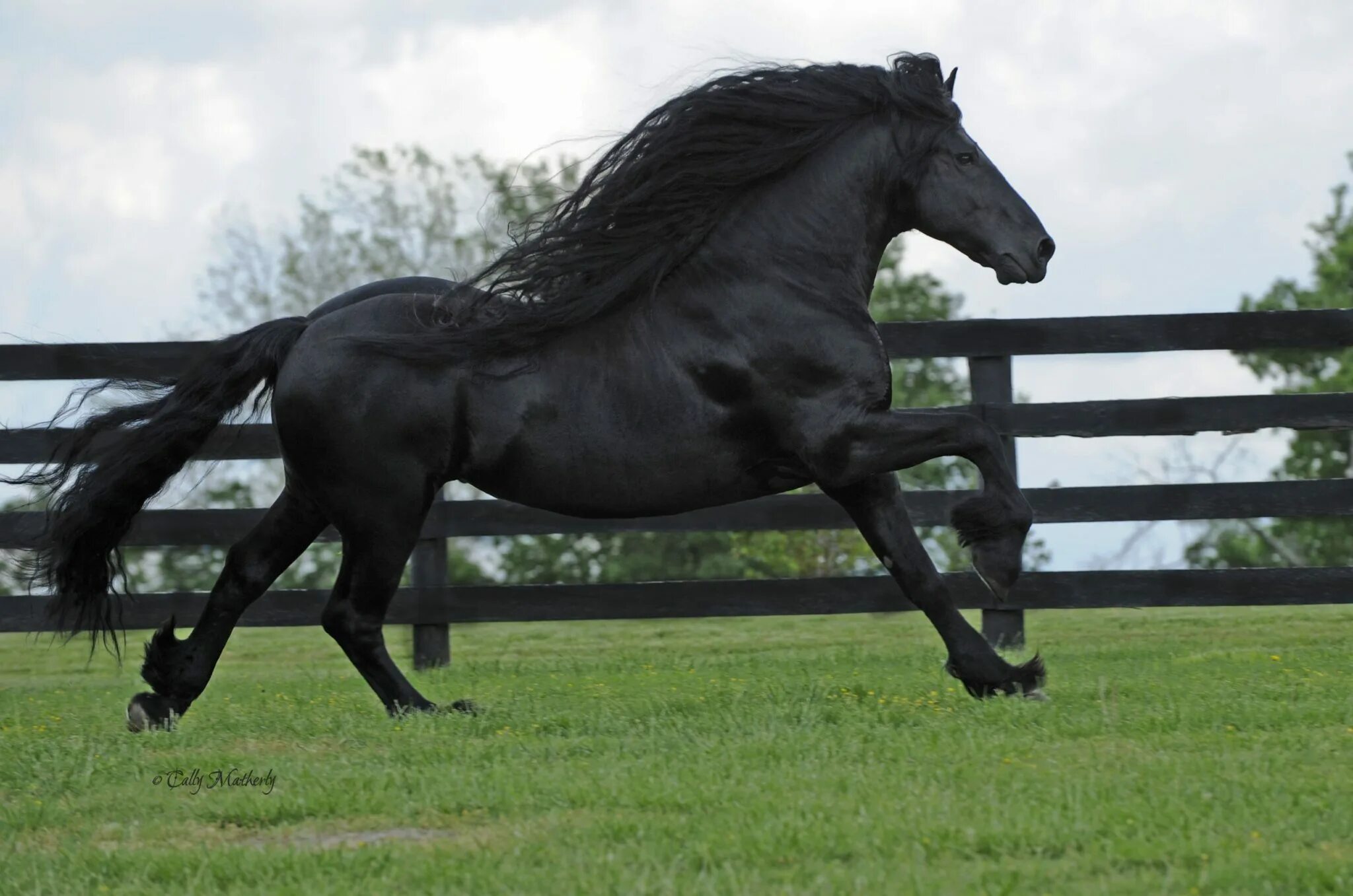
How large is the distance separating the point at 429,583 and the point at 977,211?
10.9 feet

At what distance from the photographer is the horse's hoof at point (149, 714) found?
4.94 meters

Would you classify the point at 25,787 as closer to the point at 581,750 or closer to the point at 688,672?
the point at 581,750

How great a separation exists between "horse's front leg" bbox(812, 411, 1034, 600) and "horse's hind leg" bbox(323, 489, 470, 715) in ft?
4.49

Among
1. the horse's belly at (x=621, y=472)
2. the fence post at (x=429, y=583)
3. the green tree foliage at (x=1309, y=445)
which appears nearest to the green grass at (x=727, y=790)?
the horse's belly at (x=621, y=472)

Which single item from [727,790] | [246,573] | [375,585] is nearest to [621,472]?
[375,585]

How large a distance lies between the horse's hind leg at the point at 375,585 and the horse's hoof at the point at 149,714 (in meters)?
0.59

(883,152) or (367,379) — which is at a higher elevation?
(883,152)

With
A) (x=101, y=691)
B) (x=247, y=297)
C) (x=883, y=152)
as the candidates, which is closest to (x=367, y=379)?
(x=883, y=152)

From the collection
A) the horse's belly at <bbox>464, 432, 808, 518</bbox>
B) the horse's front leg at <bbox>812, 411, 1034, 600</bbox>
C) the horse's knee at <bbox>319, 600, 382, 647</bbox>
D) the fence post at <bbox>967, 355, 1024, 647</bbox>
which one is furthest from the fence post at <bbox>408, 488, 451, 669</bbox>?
the horse's front leg at <bbox>812, 411, 1034, 600</bbox>

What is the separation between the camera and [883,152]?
5.07m

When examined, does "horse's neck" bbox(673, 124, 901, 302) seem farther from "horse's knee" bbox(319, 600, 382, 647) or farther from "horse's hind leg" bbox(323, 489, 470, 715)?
"horse's knee" bbox(319, 600, 382, 647)

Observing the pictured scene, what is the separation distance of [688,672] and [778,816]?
329cm

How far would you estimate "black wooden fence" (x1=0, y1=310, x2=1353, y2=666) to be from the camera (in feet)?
22.1

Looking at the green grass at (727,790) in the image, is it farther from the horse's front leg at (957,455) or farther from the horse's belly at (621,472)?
the horse's belly at (621,472)
